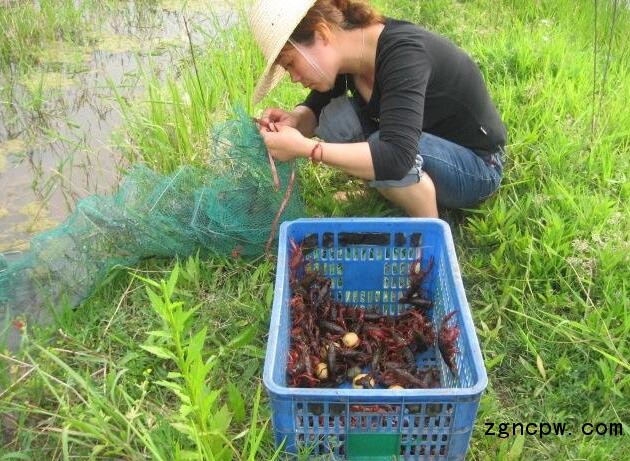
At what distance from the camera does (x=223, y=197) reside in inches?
102

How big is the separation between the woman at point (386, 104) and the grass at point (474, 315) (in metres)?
0.29

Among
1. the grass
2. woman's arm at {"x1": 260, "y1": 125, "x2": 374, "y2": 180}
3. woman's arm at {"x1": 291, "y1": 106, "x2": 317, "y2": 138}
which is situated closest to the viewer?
the grass

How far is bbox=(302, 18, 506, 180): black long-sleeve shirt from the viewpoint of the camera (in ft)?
6.99

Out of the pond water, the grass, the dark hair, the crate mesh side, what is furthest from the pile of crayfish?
the pond water

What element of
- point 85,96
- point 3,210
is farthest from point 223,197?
point 85,96

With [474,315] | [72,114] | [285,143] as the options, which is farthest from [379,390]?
[72,114]

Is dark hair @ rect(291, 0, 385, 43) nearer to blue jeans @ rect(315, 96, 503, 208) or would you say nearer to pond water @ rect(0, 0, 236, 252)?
blue jeans @ rect(315, 96, 503, 208)

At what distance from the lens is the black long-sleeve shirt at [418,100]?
2.13 meters

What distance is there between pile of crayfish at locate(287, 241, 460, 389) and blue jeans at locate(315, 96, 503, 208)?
0.50m

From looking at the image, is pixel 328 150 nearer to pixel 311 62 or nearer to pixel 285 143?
pixel 285 143

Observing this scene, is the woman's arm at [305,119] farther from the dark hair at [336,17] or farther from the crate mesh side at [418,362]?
the crate mesh side at [418,362]

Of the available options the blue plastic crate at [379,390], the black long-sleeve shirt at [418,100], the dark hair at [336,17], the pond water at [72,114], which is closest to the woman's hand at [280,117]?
the black long-sleeve shirt at [418,100]

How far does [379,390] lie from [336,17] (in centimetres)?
142

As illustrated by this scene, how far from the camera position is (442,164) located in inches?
98.6
